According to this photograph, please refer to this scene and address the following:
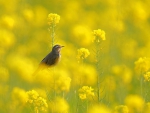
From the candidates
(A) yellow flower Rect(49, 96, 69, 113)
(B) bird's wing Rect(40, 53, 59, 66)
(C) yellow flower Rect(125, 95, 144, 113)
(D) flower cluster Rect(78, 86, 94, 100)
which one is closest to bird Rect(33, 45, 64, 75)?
(B) bird's wing Rect(40, 53, 59, 66)

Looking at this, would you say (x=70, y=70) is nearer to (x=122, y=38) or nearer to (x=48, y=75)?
(x=48, y=75)

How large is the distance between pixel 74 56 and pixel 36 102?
332 cm

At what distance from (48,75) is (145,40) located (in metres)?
5.43

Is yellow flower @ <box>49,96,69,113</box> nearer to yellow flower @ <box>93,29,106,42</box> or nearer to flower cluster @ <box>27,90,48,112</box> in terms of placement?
flower cluster @ <box>27,90,48,112</box>

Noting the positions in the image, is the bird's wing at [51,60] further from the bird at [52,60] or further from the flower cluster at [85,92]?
the flower cluster at [85,92]

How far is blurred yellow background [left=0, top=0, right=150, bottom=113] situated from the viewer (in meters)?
6.68

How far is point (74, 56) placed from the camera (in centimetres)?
966

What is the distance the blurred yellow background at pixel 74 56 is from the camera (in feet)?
21.9

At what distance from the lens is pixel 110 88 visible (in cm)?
721

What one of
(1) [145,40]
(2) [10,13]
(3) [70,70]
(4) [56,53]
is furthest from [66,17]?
(4) [56,53]

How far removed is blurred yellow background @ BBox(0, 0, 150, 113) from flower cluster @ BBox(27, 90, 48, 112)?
12 millimetres

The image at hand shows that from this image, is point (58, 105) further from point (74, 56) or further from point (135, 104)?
point (74, 56)

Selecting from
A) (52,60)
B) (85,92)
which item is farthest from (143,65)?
(52,60)

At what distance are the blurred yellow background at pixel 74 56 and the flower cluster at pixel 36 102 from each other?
0.04 feet
